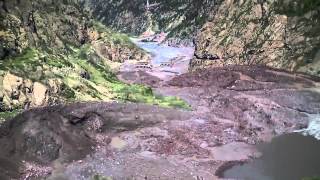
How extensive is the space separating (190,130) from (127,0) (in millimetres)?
121660

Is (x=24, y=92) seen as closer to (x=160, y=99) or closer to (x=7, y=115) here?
(x=7, y=115)

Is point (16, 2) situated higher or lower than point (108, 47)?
higher

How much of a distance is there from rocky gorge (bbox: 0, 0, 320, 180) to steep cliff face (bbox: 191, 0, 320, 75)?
20cm

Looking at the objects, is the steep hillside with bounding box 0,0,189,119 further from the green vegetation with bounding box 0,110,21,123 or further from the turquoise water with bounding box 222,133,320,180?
the turquoise water with bounding box 222,133,320,180

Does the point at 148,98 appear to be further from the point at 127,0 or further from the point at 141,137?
the point at 127,0

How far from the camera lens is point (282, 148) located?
4600 cm

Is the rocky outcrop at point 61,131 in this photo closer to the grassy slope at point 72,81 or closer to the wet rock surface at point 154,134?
the wet rock surface at point 154,134

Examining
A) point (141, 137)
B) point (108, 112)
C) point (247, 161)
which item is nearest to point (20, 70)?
point (108, 112)

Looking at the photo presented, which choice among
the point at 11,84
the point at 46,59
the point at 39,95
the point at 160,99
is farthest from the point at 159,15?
the point at 11,84

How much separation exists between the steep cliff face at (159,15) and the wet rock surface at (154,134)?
49.7 meters

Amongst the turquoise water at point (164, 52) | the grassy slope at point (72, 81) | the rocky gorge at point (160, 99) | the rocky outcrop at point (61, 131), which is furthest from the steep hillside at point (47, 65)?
the turquoise water at point (164, 52)

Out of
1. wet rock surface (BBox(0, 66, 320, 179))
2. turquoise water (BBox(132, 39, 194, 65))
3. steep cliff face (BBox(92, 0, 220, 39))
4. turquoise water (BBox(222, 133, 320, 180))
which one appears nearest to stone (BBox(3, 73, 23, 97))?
wet rock surface (BBox(0, 66, 320, 179))

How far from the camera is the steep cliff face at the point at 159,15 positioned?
123688 millimetres

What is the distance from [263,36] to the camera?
82375 millimetres
